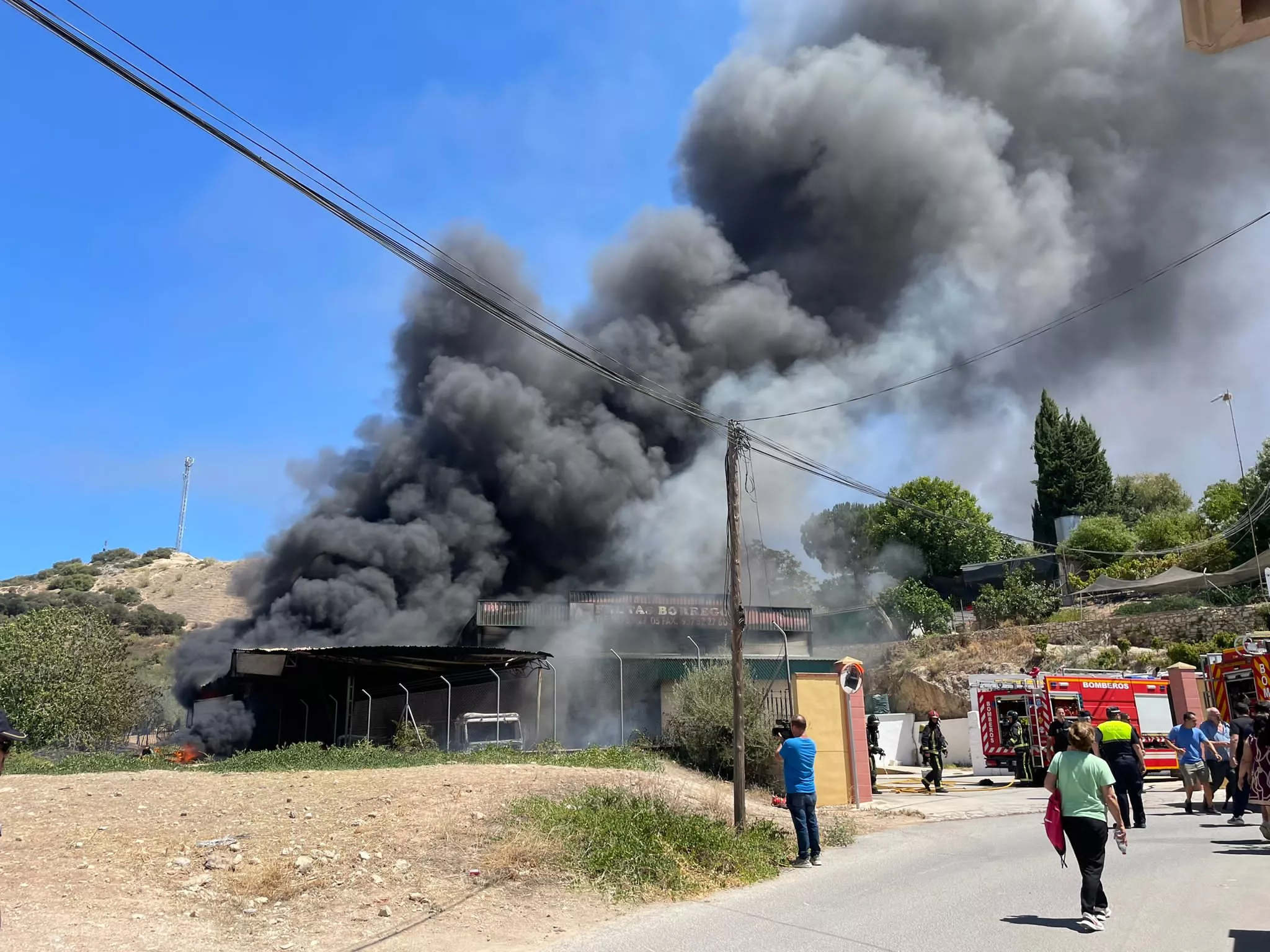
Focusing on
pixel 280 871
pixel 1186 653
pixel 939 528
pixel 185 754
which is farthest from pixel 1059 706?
pixel 939 528

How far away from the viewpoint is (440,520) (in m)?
32.2

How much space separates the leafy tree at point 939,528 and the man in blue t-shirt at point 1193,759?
41.4 metres

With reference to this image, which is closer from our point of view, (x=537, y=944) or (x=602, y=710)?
(x=537, y=944)

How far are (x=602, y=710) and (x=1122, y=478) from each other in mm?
51424

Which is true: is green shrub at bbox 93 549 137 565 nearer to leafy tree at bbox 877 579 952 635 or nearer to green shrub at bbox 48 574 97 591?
green shrub at bbox 48 574 97 591

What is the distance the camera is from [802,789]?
28.0 feet

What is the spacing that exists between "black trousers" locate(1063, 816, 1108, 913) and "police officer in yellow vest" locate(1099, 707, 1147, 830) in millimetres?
4600

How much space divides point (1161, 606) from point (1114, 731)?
24.4 metres

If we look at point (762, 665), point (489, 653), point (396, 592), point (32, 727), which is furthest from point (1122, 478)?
point (32, 727)

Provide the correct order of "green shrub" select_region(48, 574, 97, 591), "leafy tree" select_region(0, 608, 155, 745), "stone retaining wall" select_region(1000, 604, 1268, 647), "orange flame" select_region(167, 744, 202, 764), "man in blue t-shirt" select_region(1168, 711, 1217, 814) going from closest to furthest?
"man in blue t-shirt" select_region(1168, 711, 1217, 814), "orange flame" select_region(167, 744, 202, 764), "leafy tree" select_region(0, 608, 155, 745), "stone retaining wall" select_region(1000, 604, 1268, 647), "green shrub" select_region(48, 574, 97, 591)

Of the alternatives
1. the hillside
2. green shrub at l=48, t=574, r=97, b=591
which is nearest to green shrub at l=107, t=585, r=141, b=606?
the hillside

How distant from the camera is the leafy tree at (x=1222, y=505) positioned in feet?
135

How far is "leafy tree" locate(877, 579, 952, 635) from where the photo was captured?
134 feet

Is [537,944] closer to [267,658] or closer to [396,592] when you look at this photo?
[267,658]
